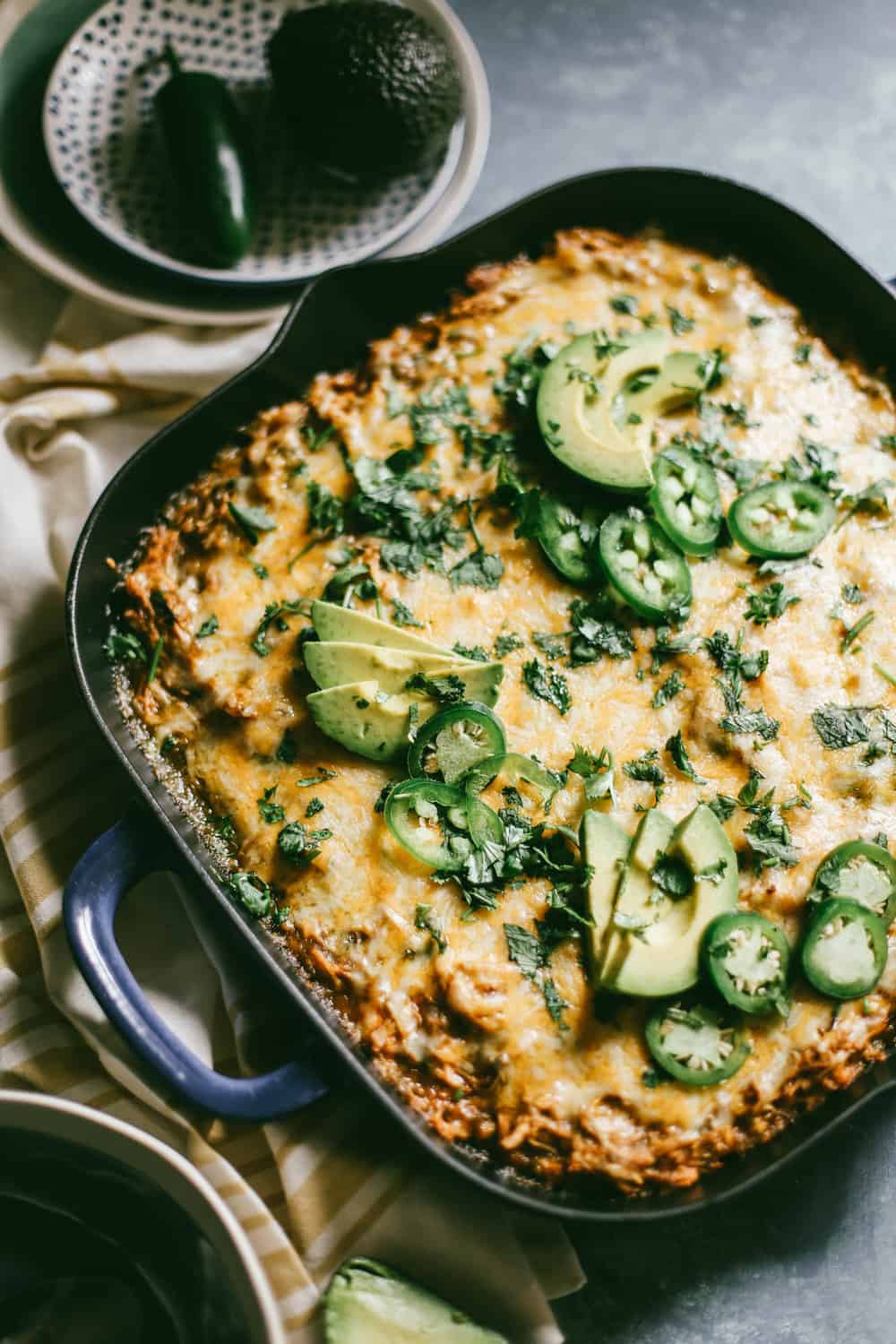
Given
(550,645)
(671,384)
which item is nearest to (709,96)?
(671,384)

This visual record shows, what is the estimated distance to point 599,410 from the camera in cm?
289

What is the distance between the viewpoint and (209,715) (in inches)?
107

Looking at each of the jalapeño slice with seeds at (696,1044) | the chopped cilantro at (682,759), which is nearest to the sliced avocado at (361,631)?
the chopped cilantro at (682,759)

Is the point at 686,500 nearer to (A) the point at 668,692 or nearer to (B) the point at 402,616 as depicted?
(A) the point at 668,692

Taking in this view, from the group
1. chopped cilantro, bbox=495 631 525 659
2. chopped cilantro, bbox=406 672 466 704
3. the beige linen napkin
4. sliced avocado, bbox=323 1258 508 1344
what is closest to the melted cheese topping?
chopped cilantro, bbox=495 631 525 659

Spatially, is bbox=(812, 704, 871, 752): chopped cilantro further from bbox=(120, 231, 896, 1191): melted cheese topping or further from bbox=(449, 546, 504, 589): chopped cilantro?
bbox=(449, 546, 504, 589): chopped cilantro

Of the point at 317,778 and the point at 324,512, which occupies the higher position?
the point at 324,512

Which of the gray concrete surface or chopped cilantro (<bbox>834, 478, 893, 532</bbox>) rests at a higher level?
the gray concrete surface

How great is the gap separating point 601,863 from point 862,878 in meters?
0.56

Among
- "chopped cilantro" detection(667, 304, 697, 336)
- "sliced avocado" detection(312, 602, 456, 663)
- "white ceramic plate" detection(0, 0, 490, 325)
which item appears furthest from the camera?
"white ceramic plate" detection(0, 0, 490, 325)

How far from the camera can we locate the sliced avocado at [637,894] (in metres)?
2.44

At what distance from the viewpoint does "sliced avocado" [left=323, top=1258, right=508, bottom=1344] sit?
2.54 metres

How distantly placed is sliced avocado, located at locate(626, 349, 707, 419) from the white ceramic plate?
0.90m

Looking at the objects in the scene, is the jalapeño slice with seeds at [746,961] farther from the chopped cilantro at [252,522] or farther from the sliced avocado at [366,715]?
the chopped cilantro at [252,522]
